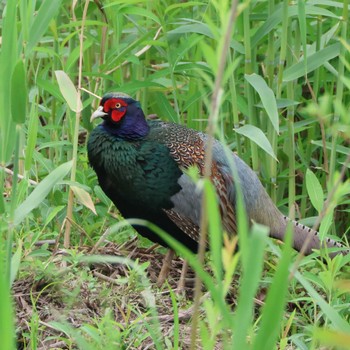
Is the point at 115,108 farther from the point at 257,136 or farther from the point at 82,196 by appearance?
the point at 257,136

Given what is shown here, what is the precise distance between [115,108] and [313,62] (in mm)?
929

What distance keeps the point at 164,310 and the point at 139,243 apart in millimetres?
855

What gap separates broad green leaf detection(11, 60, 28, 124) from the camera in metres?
2.46

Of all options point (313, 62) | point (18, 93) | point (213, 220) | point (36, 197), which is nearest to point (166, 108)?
point (313, 62)

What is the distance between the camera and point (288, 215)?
4.81m

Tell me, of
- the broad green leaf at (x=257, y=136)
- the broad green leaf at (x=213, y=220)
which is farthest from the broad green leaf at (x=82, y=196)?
the broad green leaf at (x=213, y=220)

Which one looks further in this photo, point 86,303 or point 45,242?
point 45,242

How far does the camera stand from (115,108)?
4383 mm

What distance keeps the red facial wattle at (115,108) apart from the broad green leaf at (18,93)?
6.13 feet

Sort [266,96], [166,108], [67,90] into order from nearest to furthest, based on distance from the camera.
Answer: [67,90] < [266,96] < [166,108]

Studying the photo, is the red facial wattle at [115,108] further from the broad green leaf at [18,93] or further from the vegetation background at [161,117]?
the broad green leaf at [18,93]

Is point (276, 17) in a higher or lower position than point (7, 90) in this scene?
higher

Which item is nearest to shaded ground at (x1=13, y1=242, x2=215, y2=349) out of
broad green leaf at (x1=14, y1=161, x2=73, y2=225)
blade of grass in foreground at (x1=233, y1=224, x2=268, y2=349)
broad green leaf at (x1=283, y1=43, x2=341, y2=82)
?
broad green leaf at (x1=14, y1=161, x2=73, y2=225)

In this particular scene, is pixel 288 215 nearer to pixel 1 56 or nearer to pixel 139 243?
pixel 139 243
